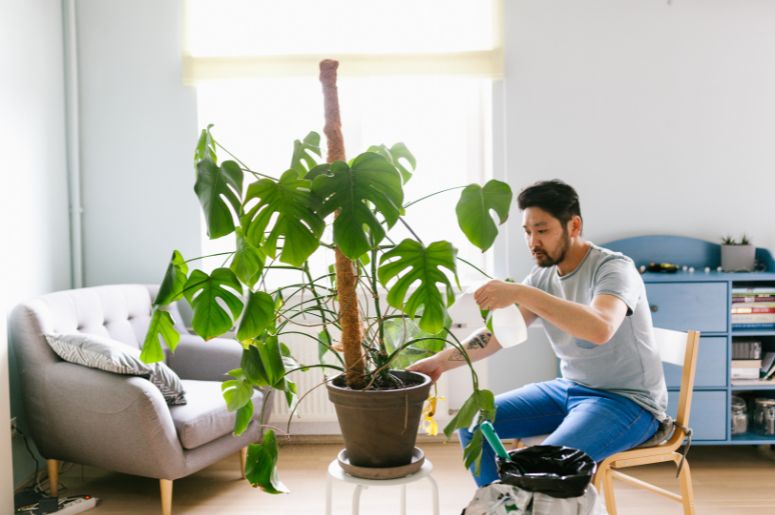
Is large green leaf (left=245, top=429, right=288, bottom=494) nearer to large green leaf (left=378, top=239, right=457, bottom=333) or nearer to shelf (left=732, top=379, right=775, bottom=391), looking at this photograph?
large green leaf (left=378, top=239, right=457, bottom=333)

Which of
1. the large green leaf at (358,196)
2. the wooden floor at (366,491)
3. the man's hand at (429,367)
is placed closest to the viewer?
the large green leaf at (358,196)

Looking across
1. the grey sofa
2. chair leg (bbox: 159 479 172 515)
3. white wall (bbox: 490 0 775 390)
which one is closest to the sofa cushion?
the grey sofa

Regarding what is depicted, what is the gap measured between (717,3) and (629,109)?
0.67 meters

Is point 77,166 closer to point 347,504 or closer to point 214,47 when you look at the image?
point 214,47

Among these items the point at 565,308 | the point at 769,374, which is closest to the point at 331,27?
the point at 565,308

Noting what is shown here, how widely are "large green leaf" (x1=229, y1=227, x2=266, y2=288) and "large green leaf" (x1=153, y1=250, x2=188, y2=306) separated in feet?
0.39

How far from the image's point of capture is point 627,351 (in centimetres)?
212

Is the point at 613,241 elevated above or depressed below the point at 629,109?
below

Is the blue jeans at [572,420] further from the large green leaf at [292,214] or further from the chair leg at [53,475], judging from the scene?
the chair leg at [53,475]

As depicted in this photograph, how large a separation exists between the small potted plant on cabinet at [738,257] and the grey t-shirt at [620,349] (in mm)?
1489

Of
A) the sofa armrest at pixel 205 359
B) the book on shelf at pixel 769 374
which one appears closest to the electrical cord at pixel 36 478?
the sofa armrest at pixel 205 359

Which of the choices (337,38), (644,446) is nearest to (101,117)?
(337,38)

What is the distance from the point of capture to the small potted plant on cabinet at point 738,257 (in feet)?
11.2

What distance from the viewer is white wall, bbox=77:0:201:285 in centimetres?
364
